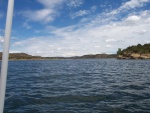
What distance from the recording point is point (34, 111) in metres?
16.8

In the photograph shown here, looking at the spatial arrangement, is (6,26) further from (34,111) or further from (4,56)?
(34,111)

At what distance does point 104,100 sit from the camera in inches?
811

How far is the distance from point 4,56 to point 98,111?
43.2 feet

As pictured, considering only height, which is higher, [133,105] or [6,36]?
[6,36]

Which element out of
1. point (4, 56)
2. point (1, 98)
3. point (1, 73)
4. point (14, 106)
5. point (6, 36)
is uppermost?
point (6, 36)

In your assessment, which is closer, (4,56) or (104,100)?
(4,56)

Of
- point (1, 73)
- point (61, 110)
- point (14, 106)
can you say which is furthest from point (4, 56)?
point (14, 106)

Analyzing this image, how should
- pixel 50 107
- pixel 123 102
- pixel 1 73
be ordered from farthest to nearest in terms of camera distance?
1. pixel 123 102
2. pixel 50 107
3. pixel 1 73

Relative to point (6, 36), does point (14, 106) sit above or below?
below

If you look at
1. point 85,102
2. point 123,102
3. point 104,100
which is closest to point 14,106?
point 85,102

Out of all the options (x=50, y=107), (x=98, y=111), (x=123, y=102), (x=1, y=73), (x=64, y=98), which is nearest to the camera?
(x=1, y=73)

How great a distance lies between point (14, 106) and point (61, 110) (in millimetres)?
4905

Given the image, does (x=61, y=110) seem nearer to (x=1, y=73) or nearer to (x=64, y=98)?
(x=64, y=98)

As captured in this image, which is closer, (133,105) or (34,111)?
(34,111)
